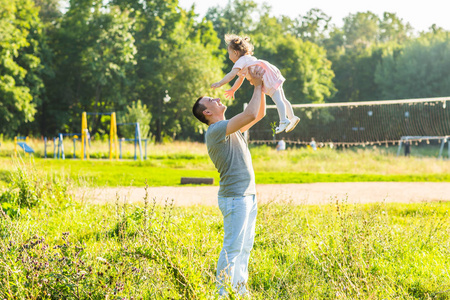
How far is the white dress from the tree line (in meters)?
25.2

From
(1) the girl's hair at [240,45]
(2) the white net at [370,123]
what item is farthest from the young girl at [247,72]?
(2) the white net at [370,123]

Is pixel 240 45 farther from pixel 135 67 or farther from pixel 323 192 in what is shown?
pixel 135 67

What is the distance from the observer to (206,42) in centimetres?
4800

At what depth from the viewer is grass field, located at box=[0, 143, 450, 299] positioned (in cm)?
376

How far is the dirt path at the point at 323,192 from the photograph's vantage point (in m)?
9.80

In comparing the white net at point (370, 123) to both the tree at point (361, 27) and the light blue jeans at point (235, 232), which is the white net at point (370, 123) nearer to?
the light blue jeans at point (235, 232)

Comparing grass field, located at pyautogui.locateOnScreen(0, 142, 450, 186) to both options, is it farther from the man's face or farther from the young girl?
the man's face

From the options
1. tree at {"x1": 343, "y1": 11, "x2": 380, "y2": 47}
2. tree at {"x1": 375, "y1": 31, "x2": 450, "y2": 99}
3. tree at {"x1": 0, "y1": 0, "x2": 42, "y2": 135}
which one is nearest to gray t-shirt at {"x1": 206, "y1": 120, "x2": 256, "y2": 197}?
tree at {"x1": 0, "y1": 0, "x2": 42, "y2": 135}

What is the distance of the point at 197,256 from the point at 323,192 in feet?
23.8

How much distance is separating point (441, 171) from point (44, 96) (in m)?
29.3

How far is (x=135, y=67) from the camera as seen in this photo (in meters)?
41.5

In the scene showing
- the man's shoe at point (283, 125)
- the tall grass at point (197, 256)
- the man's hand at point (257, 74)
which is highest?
the man's hand at point (257, 74)

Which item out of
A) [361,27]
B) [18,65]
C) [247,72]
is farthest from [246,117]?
[361,27]

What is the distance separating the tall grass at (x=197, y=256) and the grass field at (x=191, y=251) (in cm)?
1
